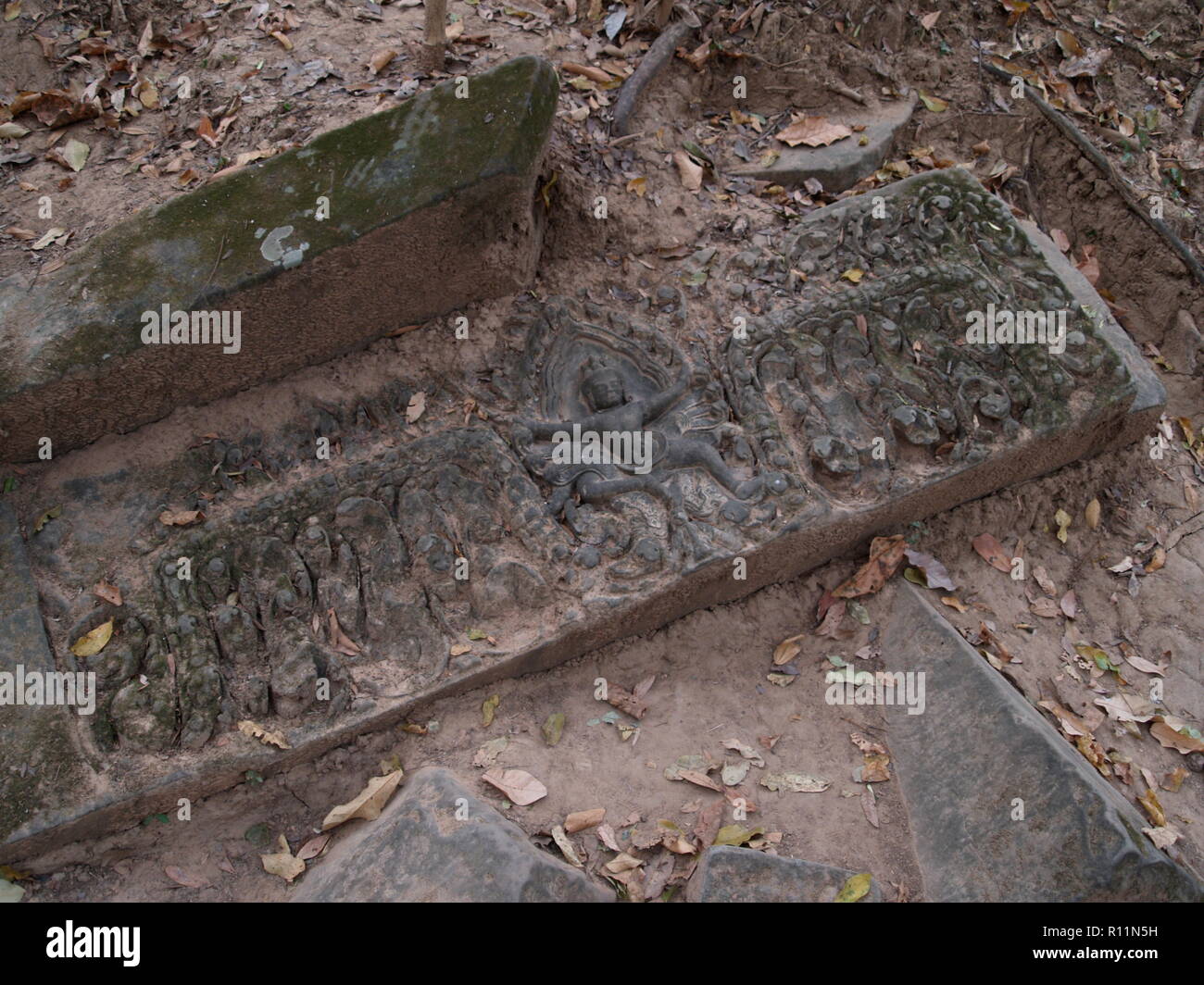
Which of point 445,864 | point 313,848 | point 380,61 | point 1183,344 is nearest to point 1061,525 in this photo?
point 1183,344

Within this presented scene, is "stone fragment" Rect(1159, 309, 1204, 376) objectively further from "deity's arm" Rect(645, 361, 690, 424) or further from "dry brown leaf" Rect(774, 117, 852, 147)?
"deity's arm" Rect(645, 361, 690, 424)

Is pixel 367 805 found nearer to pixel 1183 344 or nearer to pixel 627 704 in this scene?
pixel 627 704

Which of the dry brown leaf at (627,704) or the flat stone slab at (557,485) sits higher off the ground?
the flat stone slab at (557,485)

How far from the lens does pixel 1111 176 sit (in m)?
5.06

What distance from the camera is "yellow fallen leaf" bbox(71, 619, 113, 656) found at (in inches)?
123

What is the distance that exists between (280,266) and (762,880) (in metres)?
2.48

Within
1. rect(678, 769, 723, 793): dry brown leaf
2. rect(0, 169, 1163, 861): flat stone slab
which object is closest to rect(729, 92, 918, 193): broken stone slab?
rect(0, 169, 1163, 861): flat stone slab

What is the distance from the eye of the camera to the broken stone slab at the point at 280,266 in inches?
131

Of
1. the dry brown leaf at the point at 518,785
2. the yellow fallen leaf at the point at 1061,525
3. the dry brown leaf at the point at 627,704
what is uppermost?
the yellow fallen leaf at the point at 1061,525

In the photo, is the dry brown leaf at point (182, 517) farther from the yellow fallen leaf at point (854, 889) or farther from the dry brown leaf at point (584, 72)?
the dry brown leaf at point (584, 72)

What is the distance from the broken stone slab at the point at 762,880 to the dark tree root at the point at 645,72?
124 inches

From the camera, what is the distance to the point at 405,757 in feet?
10.5

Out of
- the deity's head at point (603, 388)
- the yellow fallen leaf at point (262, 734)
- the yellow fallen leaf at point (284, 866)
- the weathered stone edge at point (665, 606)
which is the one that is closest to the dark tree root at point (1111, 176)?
the weathered stone edge at point (665, 606)

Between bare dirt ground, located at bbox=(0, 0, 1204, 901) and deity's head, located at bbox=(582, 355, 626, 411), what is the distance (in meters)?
0.42
